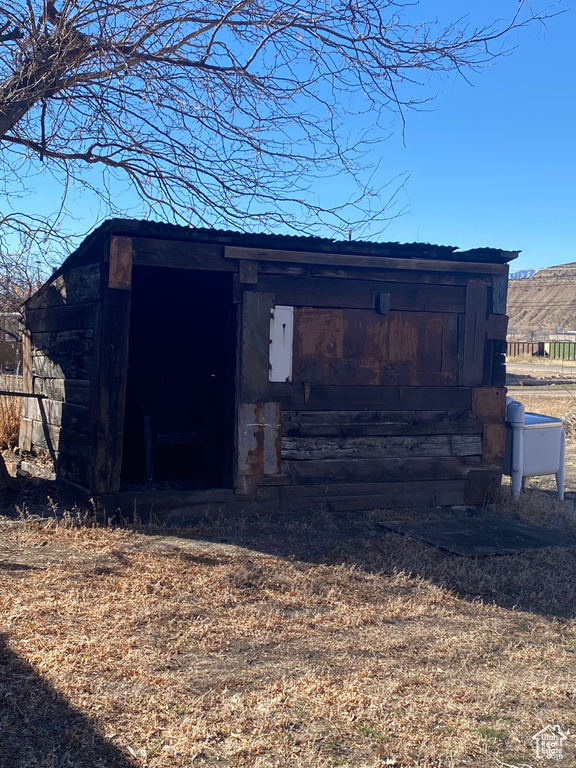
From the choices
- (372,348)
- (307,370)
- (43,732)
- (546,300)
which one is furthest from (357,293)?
(546,300)

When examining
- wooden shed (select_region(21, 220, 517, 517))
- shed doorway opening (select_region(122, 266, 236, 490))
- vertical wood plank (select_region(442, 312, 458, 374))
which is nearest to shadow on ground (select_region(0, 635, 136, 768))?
wooden shed (select_region(21, 220, 517, 517))

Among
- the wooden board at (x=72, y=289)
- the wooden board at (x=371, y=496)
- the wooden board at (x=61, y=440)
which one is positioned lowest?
Result: the wooden board at (x=371, y=496)

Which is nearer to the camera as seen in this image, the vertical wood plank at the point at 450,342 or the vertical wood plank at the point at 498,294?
the vertical wood plank at the point at 450,342

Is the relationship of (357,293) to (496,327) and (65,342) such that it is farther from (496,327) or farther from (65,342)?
(65,342)

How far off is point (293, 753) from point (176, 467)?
662 centimetres

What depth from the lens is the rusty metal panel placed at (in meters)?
6.81

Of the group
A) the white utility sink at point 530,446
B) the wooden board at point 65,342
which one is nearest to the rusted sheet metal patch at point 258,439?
the wooden board at point 65,342

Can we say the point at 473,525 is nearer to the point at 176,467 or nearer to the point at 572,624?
the point at 572,624

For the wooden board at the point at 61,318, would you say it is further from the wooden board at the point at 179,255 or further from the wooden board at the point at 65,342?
the wooden board at the point at 179,255

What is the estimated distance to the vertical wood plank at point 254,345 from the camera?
22.3ft

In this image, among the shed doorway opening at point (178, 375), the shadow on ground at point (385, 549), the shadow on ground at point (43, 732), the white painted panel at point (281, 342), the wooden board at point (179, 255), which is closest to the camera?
the shadow on ground at point (43, 732)

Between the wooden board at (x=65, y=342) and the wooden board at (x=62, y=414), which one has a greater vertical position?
the wooden board at (x=65, y=342)

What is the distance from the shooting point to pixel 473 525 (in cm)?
687

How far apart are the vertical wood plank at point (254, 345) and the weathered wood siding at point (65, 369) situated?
1314 mm
